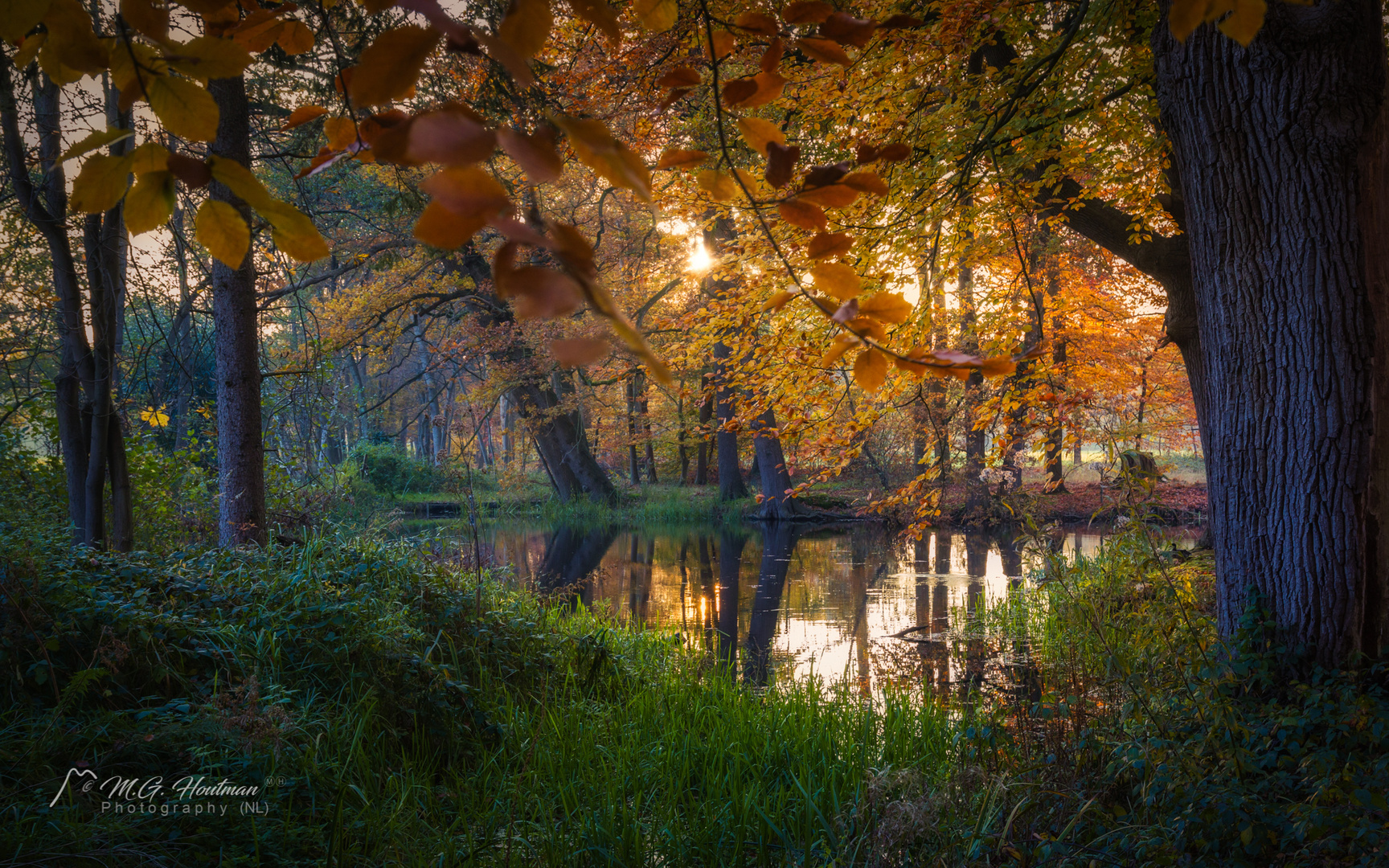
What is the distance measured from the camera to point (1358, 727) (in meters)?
2.31

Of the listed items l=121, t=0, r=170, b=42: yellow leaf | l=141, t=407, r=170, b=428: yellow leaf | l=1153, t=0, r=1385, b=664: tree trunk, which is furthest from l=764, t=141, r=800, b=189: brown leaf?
l=141, t=407, r=170, b=428: yellow leaf

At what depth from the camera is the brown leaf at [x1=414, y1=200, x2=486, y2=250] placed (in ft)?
1.63

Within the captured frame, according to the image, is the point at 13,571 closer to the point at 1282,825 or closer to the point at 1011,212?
the point at 1282,825

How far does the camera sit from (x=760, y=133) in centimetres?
86

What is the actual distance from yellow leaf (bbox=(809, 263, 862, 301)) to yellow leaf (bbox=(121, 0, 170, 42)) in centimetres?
66

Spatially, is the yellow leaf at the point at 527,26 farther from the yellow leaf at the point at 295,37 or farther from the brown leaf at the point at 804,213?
the yellow leaf at the point at 295,37

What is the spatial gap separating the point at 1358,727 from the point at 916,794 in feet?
4.32

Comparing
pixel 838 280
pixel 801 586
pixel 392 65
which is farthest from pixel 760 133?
pixel 801 586

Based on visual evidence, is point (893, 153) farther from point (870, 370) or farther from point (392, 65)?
point (392, 65)

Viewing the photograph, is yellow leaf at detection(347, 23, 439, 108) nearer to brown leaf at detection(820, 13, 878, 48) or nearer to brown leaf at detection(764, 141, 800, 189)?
brown leaf at detection(764, 141, 800, 189)

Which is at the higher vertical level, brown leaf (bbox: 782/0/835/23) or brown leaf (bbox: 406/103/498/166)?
brown leaf (bbox: 782/0/835/23)

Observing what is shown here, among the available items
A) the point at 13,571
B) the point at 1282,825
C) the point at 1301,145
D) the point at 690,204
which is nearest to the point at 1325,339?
the point at 1301,145

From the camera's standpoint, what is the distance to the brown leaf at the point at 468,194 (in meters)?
0.49
